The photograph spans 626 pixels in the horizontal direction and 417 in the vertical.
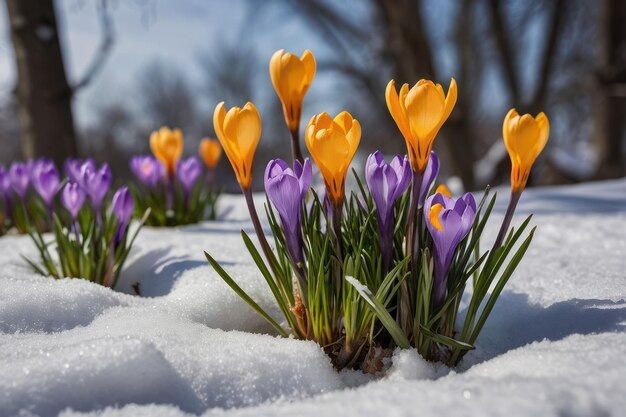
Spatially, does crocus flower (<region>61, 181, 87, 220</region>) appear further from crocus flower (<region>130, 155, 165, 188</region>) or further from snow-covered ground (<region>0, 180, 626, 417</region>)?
crocus flower (<region>130, 155, 165, 188</region>)

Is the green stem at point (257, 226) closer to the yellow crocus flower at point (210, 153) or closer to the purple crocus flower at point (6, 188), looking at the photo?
the purple crocus flower at point (6, 188)

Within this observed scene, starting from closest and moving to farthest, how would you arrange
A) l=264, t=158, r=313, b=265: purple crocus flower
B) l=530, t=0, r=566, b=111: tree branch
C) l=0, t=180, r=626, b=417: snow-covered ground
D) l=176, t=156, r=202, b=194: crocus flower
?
l=0, t=180, r=626, b=417: snow-covered ground < l=264, t=158, r=313, b=265: purple crocus flower < l=176, t=156, r=202, b=194: crocus flower < l=530, t=0, r=566, b=111: tree branch

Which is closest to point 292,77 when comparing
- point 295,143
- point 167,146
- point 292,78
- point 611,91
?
point 292,78

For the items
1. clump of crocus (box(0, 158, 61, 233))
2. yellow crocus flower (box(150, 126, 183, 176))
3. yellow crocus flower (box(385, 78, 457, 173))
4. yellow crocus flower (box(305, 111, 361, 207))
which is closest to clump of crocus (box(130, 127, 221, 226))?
yellow crocus flower (box(150, 126, 183, 176))

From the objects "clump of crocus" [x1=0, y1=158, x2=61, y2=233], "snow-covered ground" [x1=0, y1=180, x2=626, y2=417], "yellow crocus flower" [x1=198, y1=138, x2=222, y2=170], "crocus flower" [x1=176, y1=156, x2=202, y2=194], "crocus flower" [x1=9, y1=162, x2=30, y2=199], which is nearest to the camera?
"snow-covered ground" [x1=0, y1=180, x2=626, y2=417]

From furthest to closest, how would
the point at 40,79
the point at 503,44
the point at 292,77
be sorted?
the point at 503,44 < the point at 40,79 < the point at 292,77

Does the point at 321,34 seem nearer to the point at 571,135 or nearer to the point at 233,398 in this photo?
the point at 233,398

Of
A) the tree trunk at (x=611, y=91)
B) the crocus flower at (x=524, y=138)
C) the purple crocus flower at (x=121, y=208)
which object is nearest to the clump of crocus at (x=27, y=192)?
the purple crocus flower at (x=121, y=208)

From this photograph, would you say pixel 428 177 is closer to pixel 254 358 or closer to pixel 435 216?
pixel 435 216
